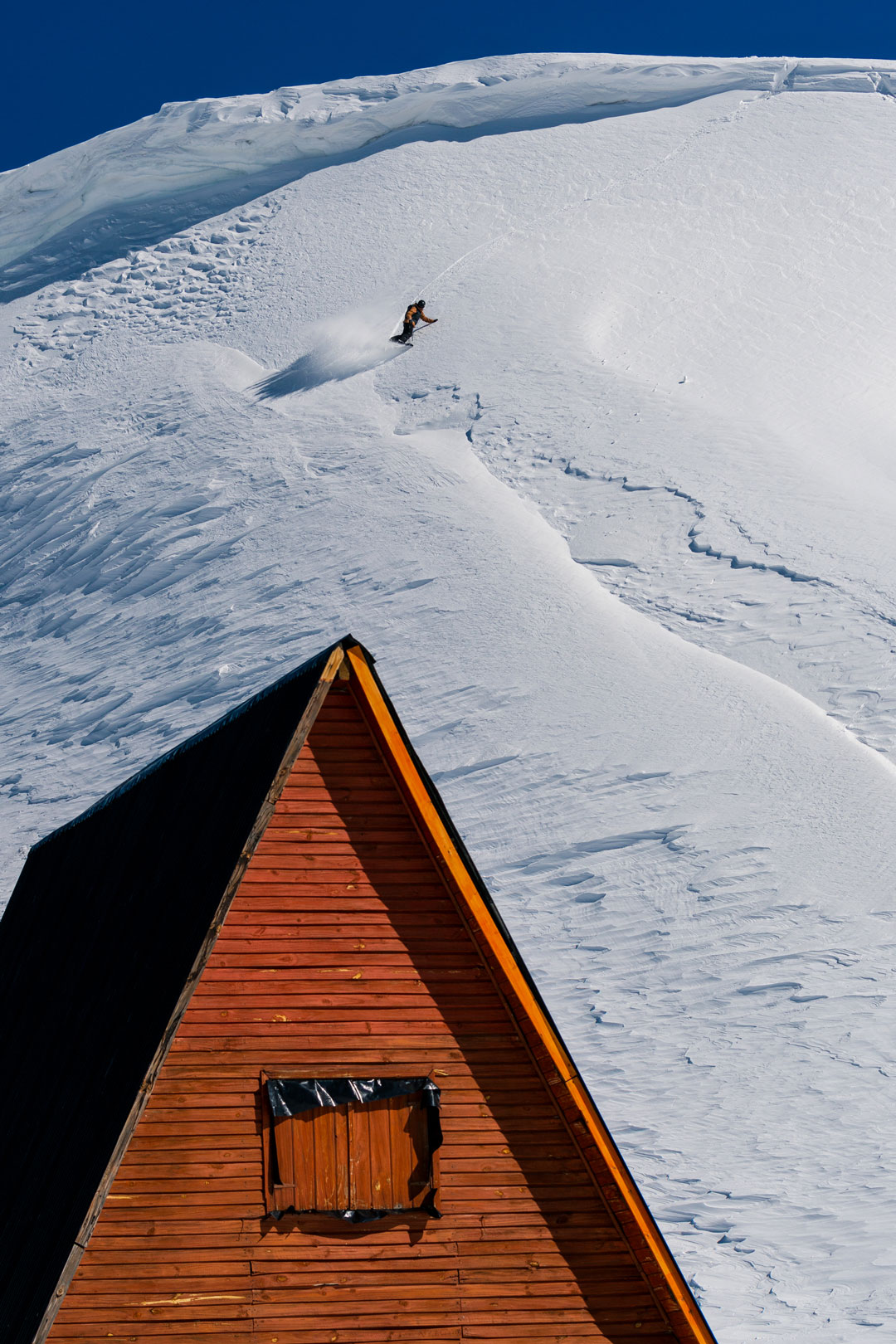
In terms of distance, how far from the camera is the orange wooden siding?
23.3 feet

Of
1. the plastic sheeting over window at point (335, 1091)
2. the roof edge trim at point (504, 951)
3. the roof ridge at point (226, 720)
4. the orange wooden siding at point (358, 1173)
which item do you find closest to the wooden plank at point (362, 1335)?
the orange wooden siding at point (358, 1173)

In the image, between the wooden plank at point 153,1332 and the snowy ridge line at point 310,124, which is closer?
the wooden plank at point 153,1332

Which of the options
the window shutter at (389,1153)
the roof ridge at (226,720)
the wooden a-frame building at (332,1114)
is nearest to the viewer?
the wooden a-frame building at (332,1114)

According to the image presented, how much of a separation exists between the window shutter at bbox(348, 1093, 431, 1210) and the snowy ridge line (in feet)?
129

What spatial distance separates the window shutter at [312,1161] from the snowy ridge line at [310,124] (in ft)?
129

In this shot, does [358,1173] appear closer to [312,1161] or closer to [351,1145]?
[351,1145]

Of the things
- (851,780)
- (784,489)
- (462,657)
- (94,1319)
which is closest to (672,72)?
(784,489)

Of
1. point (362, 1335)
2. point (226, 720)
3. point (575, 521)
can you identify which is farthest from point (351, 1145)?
point (575, 521)

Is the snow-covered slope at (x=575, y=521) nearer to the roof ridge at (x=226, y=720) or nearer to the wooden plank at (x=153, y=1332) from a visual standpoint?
the wooden plank at (x=153, y=1332)

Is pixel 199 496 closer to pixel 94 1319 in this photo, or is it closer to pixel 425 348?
pixel 425 348

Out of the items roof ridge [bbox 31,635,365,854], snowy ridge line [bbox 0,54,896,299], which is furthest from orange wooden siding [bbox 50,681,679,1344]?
snowy ridge line [bbox 0,54,896,299]

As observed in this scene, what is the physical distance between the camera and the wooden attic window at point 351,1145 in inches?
287

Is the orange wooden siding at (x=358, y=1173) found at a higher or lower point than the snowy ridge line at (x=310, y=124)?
lower

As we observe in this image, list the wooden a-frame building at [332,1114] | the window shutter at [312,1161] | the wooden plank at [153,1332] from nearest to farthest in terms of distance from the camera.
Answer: the wooden plank at [153,1332]
the wooden a-frame building at [332,1114]
the window shutter at [312,1161]
